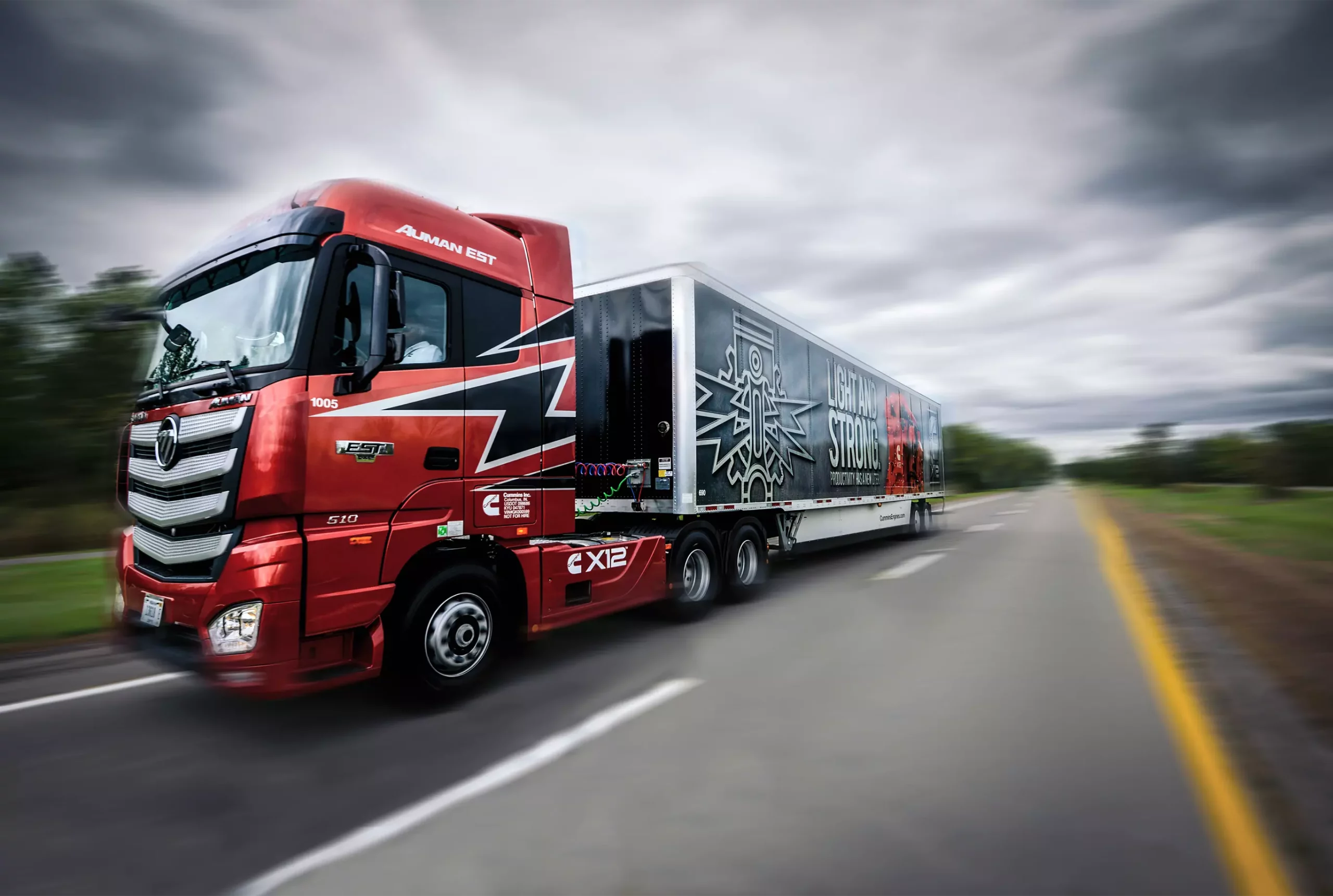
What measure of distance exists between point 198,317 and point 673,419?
4.08 metres

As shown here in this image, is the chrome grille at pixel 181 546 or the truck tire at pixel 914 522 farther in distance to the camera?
the truck tire at pixel 914 522

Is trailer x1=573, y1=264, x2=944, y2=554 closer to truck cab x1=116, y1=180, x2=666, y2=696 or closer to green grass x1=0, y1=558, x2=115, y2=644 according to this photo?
truck cab x1=116, y1=180, x2=666, y2=696

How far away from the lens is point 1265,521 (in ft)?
70.0

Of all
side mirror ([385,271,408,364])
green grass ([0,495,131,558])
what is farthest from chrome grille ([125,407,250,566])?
green grass ([0,495,131,558])

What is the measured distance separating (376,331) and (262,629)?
5.60 ft

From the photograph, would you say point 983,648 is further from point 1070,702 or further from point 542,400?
point 542,400

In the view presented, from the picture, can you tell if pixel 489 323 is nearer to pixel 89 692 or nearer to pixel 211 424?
pixel 211 424

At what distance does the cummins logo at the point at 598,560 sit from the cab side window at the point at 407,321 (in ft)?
6.08

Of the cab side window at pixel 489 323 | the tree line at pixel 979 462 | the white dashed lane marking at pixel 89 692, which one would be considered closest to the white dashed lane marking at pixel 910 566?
the cab side window at pixel 489 323

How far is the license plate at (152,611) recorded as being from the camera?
4137 millimetres

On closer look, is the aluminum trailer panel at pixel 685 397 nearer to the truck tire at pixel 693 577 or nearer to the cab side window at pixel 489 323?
the truck tire at pixel 693 577

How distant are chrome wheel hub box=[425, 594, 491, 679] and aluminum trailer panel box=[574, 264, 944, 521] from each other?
2.68m

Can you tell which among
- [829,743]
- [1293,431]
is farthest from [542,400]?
[1293,431]

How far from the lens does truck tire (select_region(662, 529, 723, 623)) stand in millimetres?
7238
